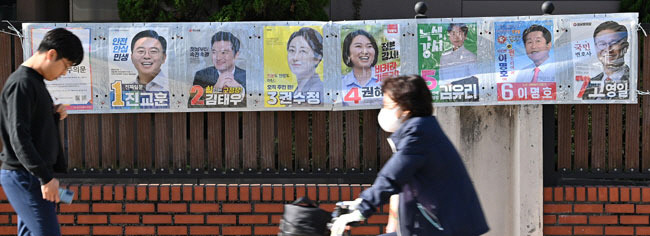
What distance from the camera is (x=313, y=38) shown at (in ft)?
20.0

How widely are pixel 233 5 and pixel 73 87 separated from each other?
8.52ft

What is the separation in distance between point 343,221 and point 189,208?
2.63 meters

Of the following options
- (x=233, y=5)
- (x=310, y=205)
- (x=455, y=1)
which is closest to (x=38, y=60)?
(x=310, y=205)

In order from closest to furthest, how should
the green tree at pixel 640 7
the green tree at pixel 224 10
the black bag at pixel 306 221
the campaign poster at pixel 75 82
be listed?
the black bag at pixel 306 221 < the campaign poster at pixel 75 82 < the green tree at pixel 224 10 < the green tree at pixel 640 7

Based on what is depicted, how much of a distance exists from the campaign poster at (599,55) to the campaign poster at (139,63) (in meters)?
3.35

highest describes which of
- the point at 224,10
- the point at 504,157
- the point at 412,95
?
the point at 224,10

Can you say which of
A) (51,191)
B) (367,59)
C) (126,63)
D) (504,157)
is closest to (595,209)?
(504,157)

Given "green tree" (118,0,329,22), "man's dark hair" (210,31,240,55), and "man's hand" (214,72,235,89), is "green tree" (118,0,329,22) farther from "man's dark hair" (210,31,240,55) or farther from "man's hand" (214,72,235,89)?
"man's hand" (214,72,235,89)

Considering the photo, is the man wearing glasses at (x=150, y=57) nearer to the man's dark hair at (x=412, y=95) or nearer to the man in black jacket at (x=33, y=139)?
the man in black jacket at (x=33, y=139)

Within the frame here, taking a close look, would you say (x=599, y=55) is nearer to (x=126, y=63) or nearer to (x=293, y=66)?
(x=293, y=66)

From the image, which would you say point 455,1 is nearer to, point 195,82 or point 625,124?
point 625,124

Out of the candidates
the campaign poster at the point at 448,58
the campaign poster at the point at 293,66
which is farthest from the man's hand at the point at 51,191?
the campaign poster at the point at 448,58

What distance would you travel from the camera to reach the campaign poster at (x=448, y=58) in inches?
240

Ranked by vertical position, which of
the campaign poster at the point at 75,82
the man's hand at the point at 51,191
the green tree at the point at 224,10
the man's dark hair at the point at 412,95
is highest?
the green tree at the point at 224,10
